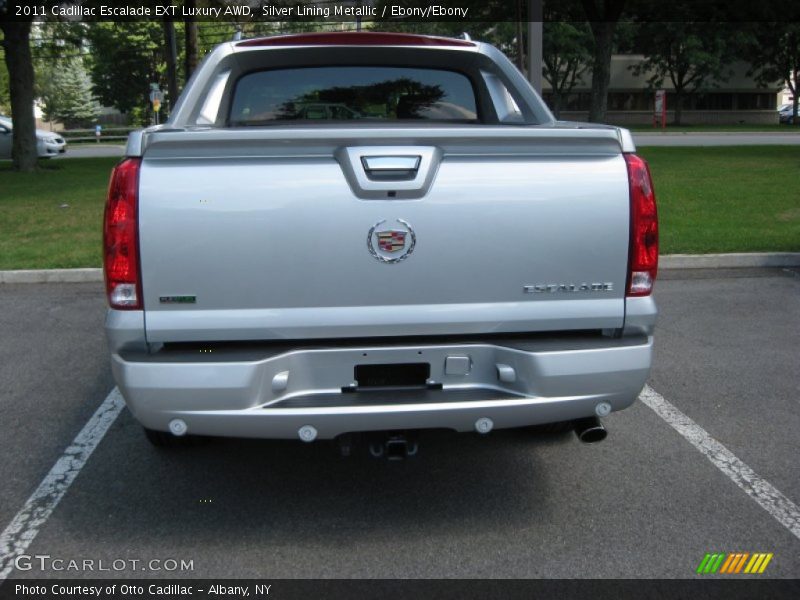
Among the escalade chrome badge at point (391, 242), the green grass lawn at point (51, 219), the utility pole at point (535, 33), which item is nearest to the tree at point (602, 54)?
the utility pole at point (535, 33)

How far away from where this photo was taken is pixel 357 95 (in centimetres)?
508

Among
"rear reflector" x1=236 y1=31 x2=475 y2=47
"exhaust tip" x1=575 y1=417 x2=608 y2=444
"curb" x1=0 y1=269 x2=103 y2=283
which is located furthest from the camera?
"curb" x1=0 y1=269 x2=103 y2=283

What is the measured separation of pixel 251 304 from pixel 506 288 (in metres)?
0.93

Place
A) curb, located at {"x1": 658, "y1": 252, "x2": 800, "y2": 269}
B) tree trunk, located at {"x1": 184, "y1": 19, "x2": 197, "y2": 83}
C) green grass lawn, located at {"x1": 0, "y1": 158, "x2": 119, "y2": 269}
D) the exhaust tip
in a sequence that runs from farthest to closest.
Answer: tree trunk, located at {"x1": 184, "y1": 19, "x2": 197, "y2": 83}, green grass lawn, located at {"x1": 0, "y1": 158, "x2": 119, "y2": 269}, curb, located at {"x1": 658, "y1": 252, "x2": 800, "y2": 269}, the exhaust tip

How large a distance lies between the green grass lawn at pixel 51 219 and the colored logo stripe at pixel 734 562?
23.6 feet

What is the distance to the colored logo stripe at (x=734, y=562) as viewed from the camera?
3.12m

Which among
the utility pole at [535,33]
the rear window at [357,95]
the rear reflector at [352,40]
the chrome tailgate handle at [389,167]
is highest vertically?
the utility pole at [535,33]

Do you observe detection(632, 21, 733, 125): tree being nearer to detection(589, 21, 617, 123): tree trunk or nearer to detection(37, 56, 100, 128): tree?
detection(589, 21, 617, 123): tree trunk

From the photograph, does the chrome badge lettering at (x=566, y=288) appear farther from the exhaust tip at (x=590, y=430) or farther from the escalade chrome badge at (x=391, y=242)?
the exhaust tip at (x=590, y=430)

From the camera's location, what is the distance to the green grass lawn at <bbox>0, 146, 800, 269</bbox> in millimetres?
9312

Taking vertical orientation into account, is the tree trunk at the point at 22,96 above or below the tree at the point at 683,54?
below

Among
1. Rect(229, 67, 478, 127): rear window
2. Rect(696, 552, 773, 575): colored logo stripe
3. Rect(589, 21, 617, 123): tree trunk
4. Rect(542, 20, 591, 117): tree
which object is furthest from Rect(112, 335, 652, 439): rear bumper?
Rect(542, 20, 591, 117): tree
